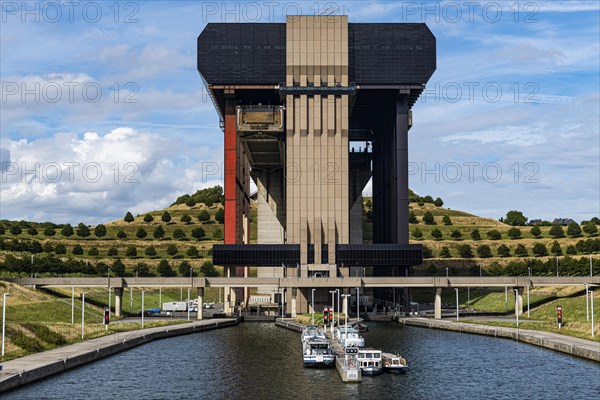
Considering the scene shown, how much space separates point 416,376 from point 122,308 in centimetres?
11096

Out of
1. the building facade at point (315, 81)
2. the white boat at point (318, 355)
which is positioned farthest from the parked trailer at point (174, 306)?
the white boat at point (318, 355)

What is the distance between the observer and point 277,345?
12000 cm

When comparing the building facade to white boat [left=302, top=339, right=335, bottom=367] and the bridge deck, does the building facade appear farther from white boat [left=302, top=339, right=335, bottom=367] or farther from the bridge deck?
white boat [left=302, top=339, right=335, bottom=367]

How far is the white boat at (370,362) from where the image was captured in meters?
88.4

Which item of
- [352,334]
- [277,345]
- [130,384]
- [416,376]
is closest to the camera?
[130,384]

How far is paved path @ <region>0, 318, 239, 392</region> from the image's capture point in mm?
76625

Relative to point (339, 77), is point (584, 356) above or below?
below

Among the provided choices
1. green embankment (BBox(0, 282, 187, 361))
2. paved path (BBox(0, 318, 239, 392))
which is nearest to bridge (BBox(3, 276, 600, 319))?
green embankment (BBox(0, 282, 187, 361))

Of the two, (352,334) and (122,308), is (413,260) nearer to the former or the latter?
(122,308)

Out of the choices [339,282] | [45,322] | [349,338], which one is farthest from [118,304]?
[349,338]

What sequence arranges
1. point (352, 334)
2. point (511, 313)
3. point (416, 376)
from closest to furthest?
point (416, 376)
point (352, 334)
point (511, 313)

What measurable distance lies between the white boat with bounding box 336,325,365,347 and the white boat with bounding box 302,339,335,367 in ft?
26.0

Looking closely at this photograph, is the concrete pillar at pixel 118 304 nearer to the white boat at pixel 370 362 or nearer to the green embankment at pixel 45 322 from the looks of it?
the green embankment at pixel 45 322

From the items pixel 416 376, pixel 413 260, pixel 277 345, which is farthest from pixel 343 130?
pixel 416 376
